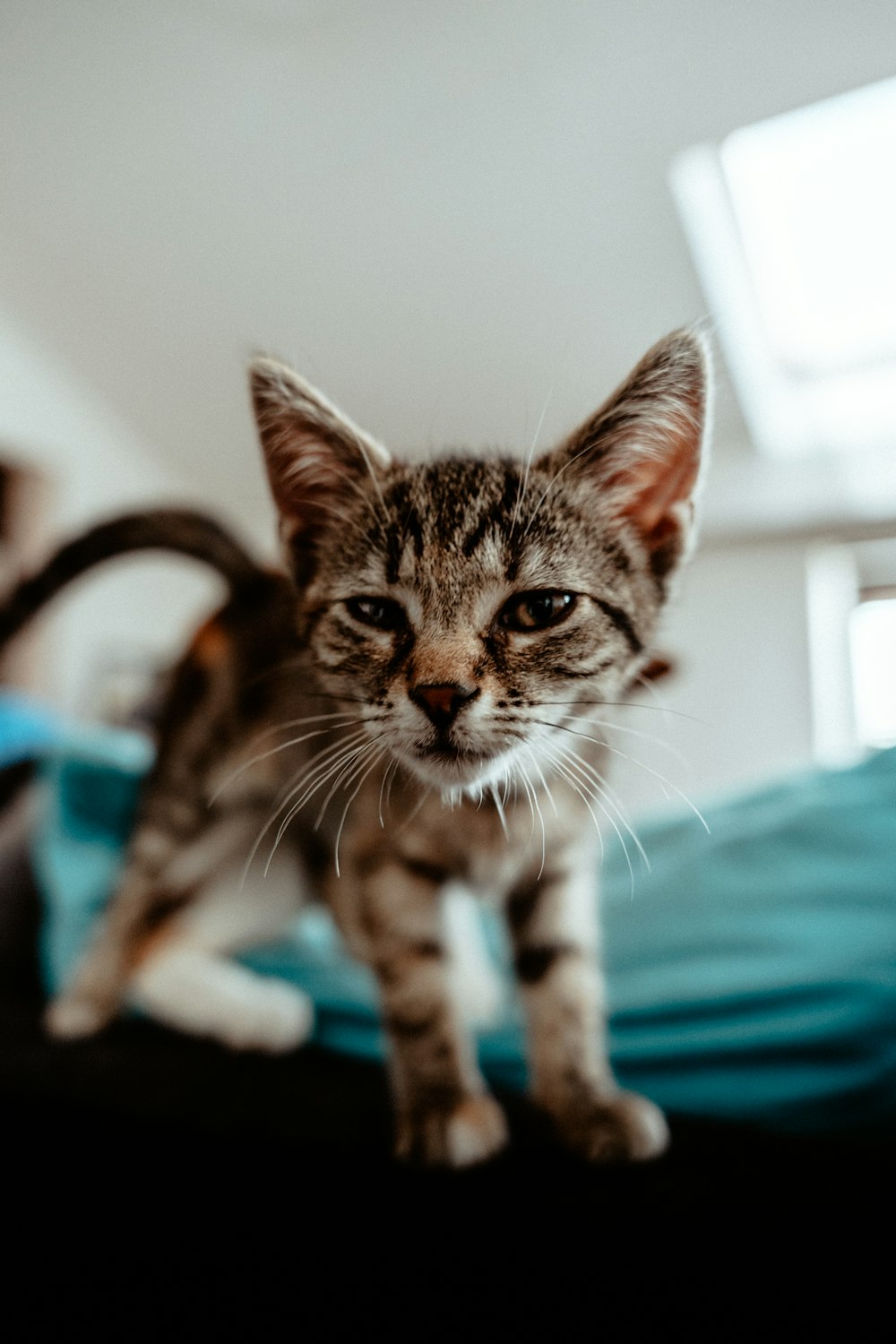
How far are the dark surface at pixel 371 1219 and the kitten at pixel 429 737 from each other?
0.04 meters

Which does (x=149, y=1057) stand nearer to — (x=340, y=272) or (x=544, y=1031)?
(x=544, y=1031)

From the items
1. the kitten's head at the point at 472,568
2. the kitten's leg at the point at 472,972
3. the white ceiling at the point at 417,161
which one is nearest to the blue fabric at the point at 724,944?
the kitten's leg at the point at 472,972

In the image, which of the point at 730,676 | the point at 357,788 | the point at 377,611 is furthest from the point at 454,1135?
the point at 730,676

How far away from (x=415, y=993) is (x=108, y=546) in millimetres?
453

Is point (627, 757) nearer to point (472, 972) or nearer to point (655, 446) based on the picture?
point (655, 446)

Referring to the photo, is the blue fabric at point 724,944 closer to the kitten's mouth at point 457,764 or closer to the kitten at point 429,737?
the kitten at point 429,737

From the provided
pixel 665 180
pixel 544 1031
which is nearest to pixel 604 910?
pixel 544 1031

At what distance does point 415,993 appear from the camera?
52 centimetres

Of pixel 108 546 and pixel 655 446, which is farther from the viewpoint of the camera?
pixel 108 546

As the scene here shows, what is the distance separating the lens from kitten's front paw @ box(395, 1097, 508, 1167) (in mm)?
469

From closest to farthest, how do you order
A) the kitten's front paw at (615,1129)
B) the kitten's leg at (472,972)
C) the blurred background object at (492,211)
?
the blurred background object at (492,211), the kitten's front paw at (615,1129), the kitten's leg at (472,972)

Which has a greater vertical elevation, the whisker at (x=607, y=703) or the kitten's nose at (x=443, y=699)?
the kitten's nose at (x=443, y=699)

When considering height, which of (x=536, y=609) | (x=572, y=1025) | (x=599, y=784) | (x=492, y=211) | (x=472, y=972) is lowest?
(x=472, y=972)

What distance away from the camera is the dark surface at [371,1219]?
395 millimetres
